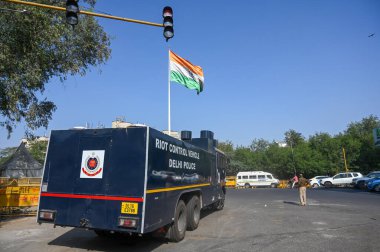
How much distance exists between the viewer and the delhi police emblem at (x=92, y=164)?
22.5ft

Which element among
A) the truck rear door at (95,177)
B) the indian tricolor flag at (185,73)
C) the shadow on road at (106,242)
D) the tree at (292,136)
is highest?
the tree at (292,136)

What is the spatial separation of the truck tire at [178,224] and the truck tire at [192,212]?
520mm

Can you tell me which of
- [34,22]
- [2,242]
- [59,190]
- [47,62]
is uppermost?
[34,22]

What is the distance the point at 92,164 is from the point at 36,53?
→ 6323 millimetres

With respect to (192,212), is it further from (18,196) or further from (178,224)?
(18,196)

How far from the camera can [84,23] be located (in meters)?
13.4

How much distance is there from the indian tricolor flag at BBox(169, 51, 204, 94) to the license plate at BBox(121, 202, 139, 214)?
9764 millimetres

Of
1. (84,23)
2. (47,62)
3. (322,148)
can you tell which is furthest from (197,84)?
(322,148)

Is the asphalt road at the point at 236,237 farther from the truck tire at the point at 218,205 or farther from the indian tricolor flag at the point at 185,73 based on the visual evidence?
the indian tricolor flag at the point at 185,73

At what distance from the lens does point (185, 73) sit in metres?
16.3

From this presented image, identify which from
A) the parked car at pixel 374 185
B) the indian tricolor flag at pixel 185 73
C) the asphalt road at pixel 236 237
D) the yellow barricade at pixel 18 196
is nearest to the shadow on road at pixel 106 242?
the asphalt road at pixel 236 237

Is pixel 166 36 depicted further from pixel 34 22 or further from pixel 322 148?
pixel 322 148

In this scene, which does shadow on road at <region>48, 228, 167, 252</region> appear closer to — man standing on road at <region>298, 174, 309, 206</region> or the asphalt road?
the asphalt road

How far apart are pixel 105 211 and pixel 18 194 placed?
9.58m
